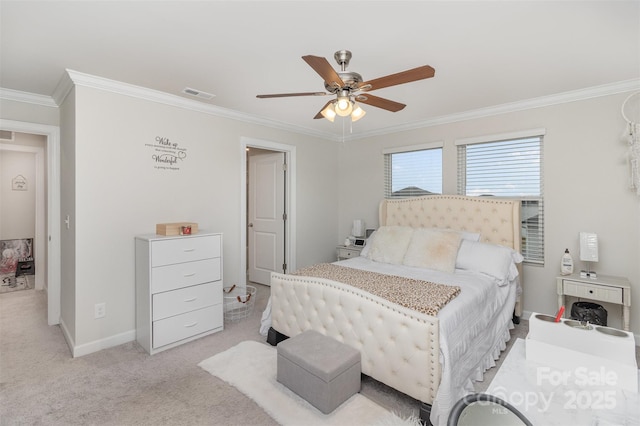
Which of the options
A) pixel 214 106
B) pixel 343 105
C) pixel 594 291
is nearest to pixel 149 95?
pixel 214 106

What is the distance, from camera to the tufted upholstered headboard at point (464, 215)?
344 cm

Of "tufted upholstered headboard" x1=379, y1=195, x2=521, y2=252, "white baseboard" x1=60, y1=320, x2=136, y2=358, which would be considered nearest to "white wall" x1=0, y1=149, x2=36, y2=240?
"white baseboard" x1=60, y1=320, x2=136, y2=358

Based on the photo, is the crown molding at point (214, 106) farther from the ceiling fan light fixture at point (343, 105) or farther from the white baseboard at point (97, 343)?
the white baseboard at point (97, 343)

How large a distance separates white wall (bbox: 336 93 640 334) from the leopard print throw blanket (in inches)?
66.3

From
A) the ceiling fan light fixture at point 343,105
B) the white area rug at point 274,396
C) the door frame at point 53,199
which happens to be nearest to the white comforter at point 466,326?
the white area rug at point 274,396

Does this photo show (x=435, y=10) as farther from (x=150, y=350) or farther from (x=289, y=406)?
(x=150, y=350)

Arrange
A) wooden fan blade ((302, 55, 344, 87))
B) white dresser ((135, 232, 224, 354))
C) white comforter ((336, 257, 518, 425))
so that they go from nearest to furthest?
1. wooden fan blade ((302, 55, 344, 87))
2. white comforter ((336, 257, 518, 425))
3. white dresser ((135, 232, 224, 354))

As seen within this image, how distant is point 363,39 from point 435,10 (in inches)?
18.9

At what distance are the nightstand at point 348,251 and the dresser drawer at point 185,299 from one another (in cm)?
205

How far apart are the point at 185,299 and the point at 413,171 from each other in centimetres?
329

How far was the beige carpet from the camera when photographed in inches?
77.9

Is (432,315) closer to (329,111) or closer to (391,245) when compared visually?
(329,111)

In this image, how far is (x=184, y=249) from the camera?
2994mm

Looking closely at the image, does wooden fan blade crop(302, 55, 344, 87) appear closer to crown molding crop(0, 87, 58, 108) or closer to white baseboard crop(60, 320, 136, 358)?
white baseboard crop(60, 320, 136, 358)
